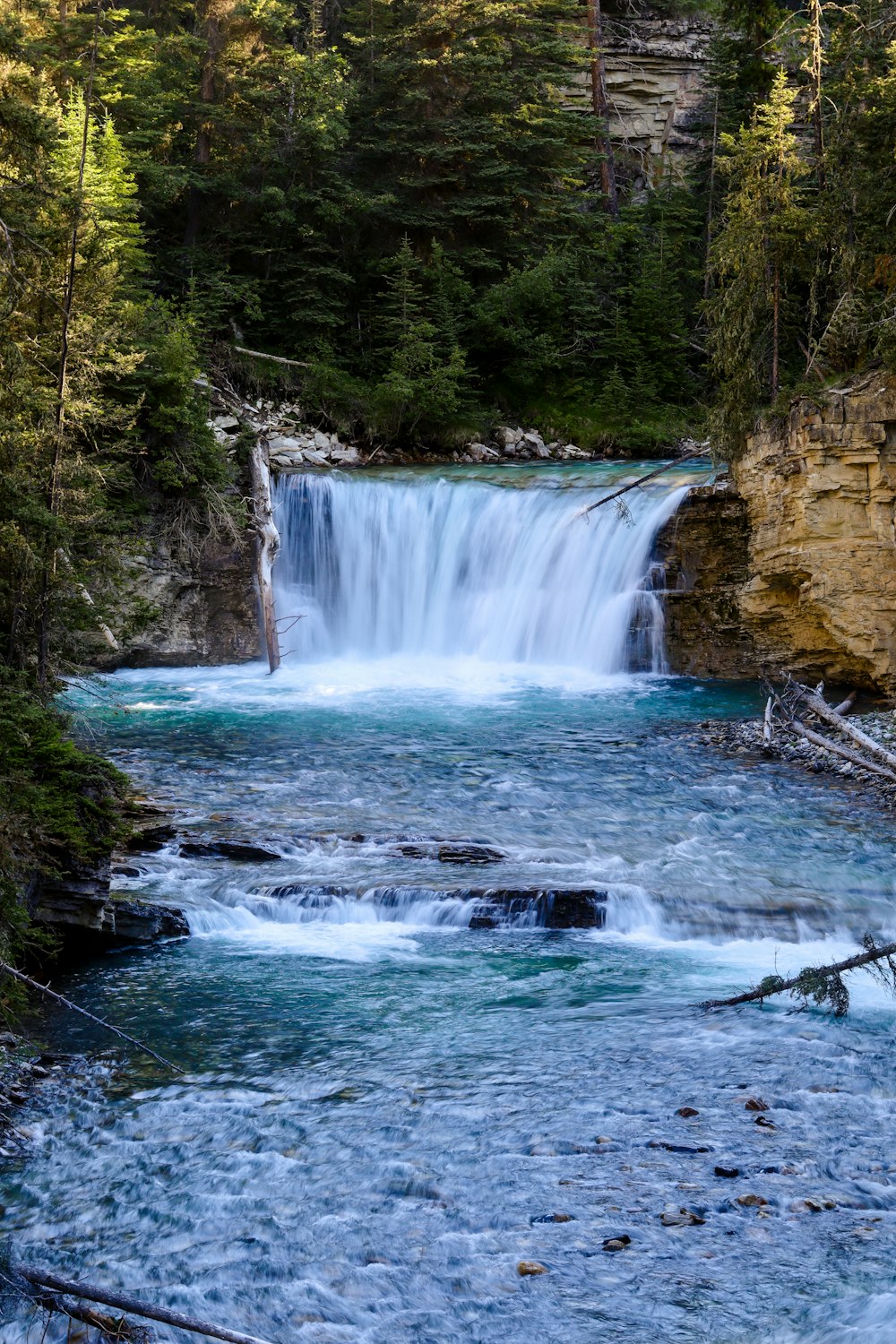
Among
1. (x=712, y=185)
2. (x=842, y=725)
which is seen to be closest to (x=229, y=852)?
(x=842, y=725)

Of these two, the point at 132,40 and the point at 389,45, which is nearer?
the point at 132,40

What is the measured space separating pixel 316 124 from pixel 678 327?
30.5 ft

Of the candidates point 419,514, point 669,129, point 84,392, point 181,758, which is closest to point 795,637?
point 419,514

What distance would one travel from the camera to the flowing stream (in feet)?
15.9

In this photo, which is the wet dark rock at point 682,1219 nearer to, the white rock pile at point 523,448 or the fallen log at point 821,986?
the fallen log at point 821,986

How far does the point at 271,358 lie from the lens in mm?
24250

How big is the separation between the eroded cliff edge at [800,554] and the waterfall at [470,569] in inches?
25.8

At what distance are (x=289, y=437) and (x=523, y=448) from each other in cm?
519

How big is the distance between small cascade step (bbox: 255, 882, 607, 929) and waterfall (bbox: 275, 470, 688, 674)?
1006 centimetres

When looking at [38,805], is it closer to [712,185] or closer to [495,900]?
[495,900]

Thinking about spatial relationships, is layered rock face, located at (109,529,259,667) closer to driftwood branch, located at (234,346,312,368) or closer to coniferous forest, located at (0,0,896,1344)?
coniferous forest, located at (0,0,896,1344)

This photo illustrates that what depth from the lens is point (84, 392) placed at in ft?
34.1

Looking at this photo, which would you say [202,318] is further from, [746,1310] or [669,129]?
[746,1310]

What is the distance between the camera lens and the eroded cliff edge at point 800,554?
15.1 m
